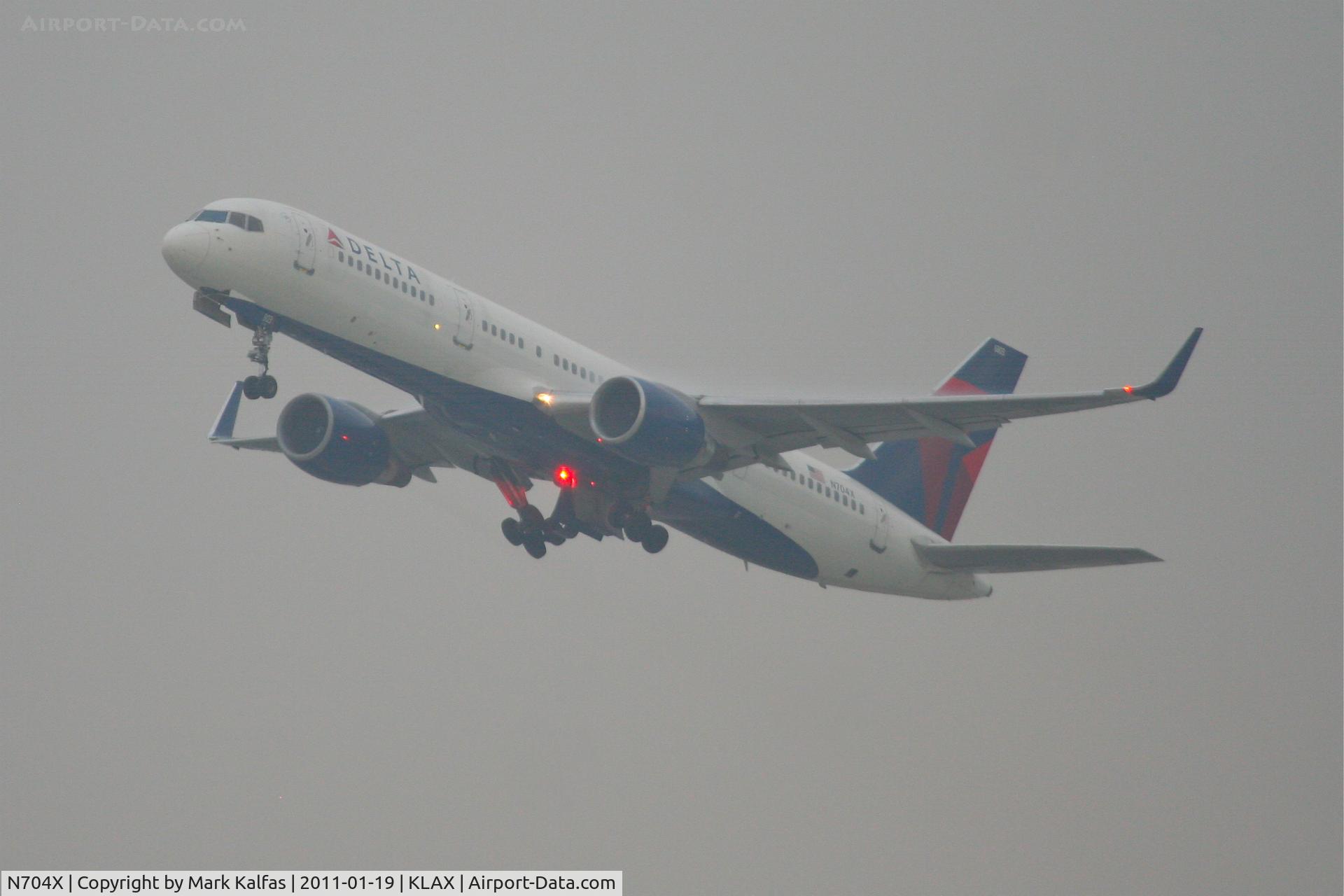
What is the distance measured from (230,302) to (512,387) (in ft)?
18.4

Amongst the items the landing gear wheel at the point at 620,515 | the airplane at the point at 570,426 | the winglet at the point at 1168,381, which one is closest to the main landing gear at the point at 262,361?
the airplane at the point at 570,426

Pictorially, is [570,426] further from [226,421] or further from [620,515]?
[226,421]

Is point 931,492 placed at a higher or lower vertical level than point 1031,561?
higher

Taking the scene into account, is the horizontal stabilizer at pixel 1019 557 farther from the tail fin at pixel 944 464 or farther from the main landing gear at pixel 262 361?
the main landing gear at pixel 262 361

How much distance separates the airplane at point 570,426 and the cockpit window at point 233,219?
0.12 ft

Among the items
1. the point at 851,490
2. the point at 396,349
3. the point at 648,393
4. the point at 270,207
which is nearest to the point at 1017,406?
the point at 648,393

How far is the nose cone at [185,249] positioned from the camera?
28.1 m

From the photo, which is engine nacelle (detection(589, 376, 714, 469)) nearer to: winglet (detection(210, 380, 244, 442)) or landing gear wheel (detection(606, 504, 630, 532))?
landing gear wheel (detection(606, 504, 630, 532))

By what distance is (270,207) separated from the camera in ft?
96.0

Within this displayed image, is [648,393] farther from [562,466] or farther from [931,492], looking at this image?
[931,492]

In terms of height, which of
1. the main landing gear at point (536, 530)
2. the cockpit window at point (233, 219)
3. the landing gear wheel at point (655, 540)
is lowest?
the landing gear wheel at point (655, 540)

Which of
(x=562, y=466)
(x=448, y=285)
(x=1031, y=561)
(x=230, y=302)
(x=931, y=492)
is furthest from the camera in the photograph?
(x=931, y=492)

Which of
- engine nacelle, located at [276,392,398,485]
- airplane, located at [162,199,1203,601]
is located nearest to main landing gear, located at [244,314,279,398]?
airplane, located at [162,199,1203,601]

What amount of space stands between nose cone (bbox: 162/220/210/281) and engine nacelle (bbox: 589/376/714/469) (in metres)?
7.71
